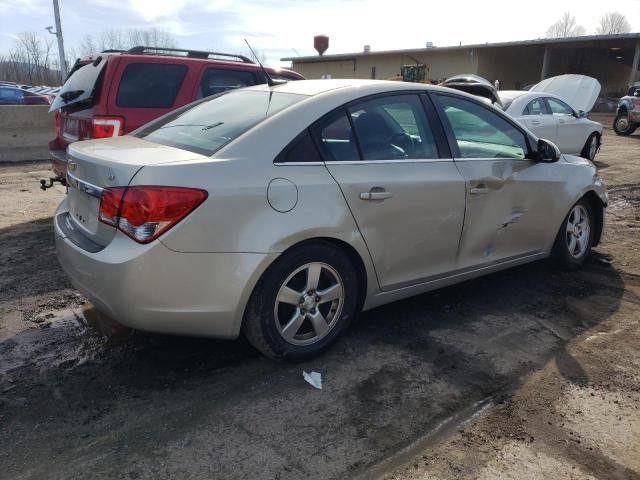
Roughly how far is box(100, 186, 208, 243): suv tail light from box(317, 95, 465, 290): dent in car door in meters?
0.90

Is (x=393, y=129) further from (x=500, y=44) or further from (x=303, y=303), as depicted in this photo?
(x=500, y=44)

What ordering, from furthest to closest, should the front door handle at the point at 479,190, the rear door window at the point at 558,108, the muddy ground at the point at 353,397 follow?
the rear door window at the point at 558,108, the front door handle at the point at 479,190, the muddy ground at the point at 353,397

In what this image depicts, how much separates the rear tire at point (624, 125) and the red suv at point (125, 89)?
56.2 ft

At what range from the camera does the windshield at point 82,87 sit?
19.1 ft

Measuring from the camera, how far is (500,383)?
3.17 metres

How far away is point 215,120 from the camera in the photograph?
140 inches

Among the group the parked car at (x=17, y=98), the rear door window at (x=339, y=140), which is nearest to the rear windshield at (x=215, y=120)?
the rear door window at (x=339, y=140)

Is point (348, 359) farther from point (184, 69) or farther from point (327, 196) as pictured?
point (184, 69)

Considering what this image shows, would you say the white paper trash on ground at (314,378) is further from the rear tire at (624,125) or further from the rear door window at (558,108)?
the rear tire at (624,125)

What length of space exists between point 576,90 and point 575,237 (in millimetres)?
15962

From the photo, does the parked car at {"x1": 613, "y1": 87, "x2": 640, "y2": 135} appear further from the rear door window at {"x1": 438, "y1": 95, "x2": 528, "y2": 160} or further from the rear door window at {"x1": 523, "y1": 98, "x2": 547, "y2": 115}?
the rear door window at {"x1": 438, "y1": 95, "x2": 528, "y2": 160}

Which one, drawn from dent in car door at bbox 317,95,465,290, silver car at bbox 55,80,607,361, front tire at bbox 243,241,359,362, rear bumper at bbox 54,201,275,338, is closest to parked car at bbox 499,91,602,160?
silver car at bbox 55,80,607,361

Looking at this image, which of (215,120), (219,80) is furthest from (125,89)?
(215,120)

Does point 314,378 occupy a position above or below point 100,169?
below
